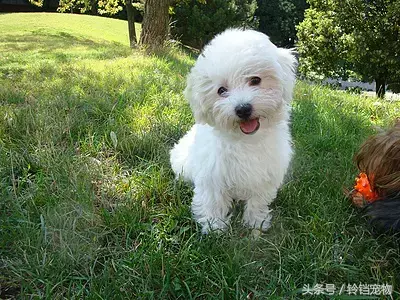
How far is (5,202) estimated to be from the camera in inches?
91.1

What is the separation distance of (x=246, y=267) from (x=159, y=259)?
0.42 metres

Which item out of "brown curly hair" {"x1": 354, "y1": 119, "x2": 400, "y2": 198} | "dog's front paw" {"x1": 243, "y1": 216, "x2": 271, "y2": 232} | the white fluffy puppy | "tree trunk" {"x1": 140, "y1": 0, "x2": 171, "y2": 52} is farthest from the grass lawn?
"tree trunk" {"x1": 140, "y1": 0, "x2": 171, "y2": 52}

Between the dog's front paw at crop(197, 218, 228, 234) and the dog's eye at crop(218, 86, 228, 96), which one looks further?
the dog's front paw at crop(197, 218, 228, 234)

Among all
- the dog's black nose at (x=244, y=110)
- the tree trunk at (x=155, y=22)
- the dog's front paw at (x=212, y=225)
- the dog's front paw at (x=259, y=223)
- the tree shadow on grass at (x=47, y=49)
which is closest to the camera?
the dog's black nose at (x=244, y=110)

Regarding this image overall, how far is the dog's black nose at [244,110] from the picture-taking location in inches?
80.6

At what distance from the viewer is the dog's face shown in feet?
6.73

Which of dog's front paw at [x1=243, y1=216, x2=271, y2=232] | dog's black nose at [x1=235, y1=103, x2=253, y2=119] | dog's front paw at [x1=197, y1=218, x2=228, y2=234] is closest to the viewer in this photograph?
dog's black nose at [x1=235, y1=103, x2=253, y2=119]

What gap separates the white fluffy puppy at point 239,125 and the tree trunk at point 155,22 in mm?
5443

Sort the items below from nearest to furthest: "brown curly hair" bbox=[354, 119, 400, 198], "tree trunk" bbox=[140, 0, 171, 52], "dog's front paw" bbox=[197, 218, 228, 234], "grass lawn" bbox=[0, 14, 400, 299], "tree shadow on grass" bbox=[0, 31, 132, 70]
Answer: "grass lawn" bbox=[0, 14, 400, 299], "brown curly hair" bbox=[354, 119, 400, 198], "dog's front paw" bbox=[197, 218, 228, 234], "tree trunk" bbox=[140, 0, 171, 52], "tree shadow on grass" bbox=[0, 31, 132, 70]

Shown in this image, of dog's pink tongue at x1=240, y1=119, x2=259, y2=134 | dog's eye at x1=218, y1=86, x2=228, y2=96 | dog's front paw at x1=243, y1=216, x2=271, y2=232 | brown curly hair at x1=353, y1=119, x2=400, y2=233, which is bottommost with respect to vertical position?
dog's front paw at x1=243, y1=216, x2=271, y2=232

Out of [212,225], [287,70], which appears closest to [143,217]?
[212,225]

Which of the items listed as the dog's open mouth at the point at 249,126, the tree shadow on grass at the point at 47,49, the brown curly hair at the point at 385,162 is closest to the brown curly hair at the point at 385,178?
the brown curly hair at the point at 385,162

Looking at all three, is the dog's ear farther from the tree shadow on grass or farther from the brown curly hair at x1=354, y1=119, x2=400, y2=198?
the tree shadow on grass

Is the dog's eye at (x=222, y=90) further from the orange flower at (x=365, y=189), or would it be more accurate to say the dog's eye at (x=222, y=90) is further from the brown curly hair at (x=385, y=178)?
the orange flower at (x=365, y=189)
